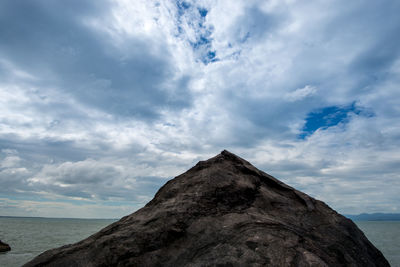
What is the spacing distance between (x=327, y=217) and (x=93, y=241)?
6289mm

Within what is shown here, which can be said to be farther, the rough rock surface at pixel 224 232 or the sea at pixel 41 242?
the sea at pixel 41 242

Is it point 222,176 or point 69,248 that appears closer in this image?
point 69,248

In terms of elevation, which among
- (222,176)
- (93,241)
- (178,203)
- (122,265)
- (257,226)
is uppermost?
(222,176)

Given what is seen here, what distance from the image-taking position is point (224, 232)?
621 centimetres

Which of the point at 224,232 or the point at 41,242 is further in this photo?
the point at 41,242

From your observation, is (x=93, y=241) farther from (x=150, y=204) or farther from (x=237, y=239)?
(x=237, y=239)

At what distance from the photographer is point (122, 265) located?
5.96 m

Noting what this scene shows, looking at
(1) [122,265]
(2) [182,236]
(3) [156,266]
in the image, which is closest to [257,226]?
(2) [182,236]

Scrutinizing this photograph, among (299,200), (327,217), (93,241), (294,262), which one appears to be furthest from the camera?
(299,200)

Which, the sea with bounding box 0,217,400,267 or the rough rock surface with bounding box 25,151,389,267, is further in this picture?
the sea with bounding box 0,217,400,267

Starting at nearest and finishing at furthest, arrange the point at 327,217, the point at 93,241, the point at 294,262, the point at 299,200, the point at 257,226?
the point at 294,262 < the point at 257,226 < the point at 93,241 < the point at 327,217 < the point at 299,200

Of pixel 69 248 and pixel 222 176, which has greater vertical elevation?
pixel 222 176

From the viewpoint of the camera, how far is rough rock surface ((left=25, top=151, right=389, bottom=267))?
570 centimetres

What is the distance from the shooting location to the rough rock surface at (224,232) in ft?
18.7
